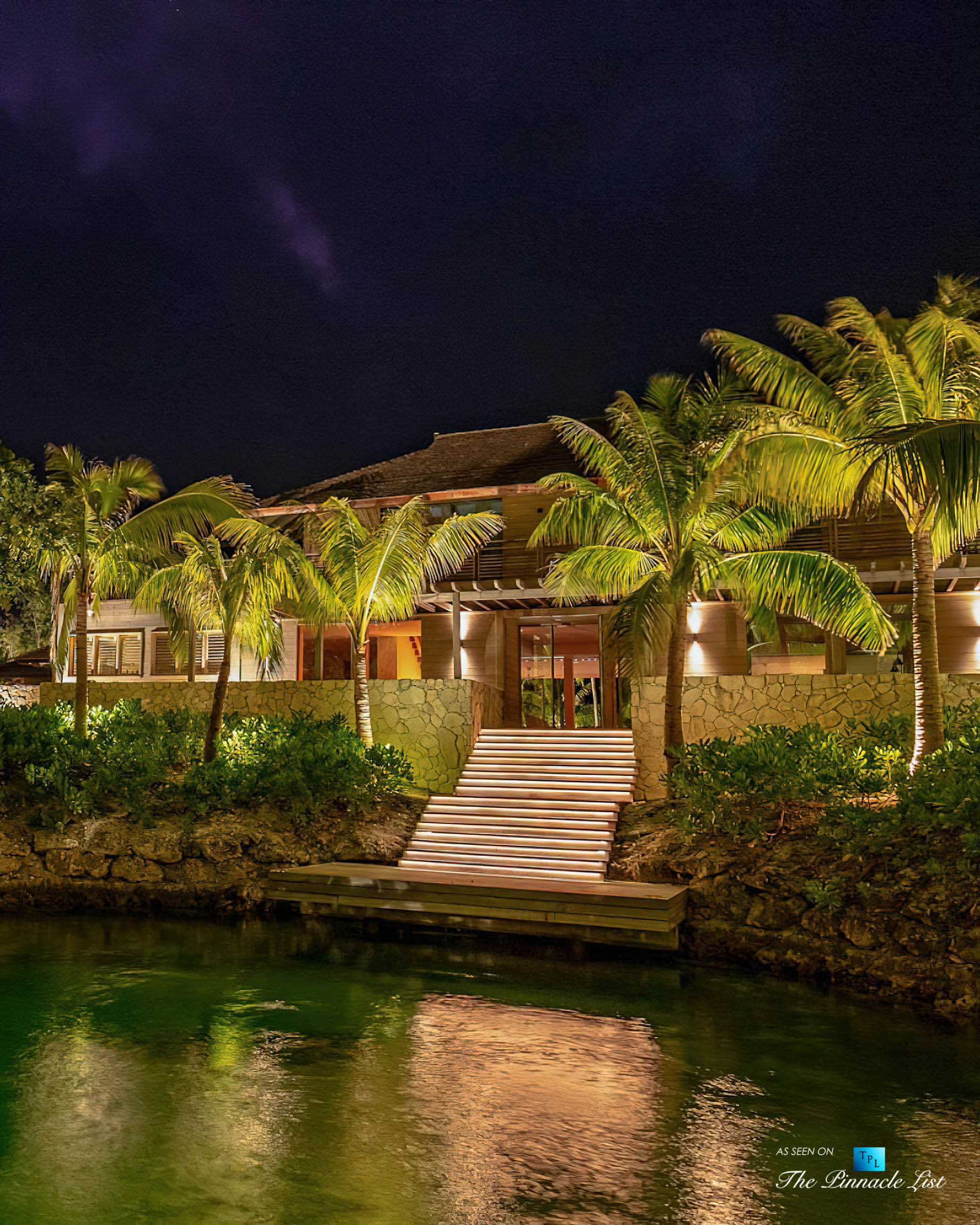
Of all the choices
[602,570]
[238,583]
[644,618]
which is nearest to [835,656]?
[602,570]

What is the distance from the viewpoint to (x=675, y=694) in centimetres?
1449

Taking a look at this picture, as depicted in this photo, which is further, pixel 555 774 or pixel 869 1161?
pixel 555 774

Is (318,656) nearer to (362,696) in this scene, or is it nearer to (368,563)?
(362,696)

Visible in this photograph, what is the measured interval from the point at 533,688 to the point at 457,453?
23.5 feet

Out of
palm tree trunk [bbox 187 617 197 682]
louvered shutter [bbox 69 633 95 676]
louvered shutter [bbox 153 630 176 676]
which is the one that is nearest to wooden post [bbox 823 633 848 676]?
palm tree trunk [bbox 187 617 197 682]

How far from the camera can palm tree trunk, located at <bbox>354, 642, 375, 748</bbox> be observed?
1706 cm

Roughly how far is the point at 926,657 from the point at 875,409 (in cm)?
326

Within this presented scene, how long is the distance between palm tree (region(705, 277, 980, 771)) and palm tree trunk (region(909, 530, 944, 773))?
1 cm

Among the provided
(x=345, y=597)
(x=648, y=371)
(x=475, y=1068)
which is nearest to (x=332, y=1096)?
(x=475, y=1068)

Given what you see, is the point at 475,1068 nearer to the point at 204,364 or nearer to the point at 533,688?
the point at 533,688

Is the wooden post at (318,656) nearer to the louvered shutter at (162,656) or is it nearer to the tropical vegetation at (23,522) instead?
the louvered shutter at (162,656)

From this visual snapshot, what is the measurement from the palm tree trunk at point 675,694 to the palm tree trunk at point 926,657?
3.46 metres

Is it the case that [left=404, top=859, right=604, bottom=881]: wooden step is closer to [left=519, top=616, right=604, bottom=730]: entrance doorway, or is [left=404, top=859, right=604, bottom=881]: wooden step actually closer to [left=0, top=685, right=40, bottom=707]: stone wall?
[left=519, top=616, right=604, bottom=730]: entrance doorway

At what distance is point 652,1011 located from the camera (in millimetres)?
9055
